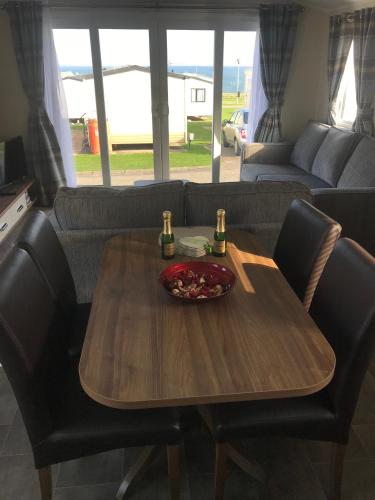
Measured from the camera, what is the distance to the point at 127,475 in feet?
4.76

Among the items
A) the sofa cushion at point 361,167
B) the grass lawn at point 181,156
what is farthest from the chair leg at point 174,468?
the grass lawn at point 181,156

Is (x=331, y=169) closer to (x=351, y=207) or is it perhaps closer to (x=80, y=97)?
(x=351, y=207)

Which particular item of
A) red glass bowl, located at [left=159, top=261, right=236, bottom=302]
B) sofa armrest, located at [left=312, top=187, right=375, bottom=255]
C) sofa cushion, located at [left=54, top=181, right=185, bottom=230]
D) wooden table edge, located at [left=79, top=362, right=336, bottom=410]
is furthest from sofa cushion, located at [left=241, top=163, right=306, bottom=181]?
wooden table edge, located at [left=79, top=362, right=336, bottom=410]

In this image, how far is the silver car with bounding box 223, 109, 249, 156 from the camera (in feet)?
16.1

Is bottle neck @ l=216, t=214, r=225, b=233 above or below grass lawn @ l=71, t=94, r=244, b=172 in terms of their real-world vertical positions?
above

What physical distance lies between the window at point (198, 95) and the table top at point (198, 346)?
12.1 feet

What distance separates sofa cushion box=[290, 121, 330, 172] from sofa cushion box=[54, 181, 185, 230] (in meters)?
2.56

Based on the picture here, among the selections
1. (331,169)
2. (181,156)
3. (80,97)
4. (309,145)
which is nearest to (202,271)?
(331,169)

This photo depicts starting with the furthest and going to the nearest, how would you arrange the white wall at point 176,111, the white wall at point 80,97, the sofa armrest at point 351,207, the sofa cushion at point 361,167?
the white wall at point 176,111 → the white wall at point 80,97 → the sofa cushion at point 361,167 → the sofa armrest at point 351,207

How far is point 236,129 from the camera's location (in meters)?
4.99

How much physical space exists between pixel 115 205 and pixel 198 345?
40.5 inches

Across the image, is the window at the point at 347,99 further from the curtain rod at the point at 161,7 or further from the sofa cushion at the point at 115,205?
the sofa cushion at the point at 115,205

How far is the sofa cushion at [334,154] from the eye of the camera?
3566mm

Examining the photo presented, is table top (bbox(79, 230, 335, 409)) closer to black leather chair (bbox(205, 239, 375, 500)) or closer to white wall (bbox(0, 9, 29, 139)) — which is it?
black leather chair (bbox(205, 239, 375, 500))
